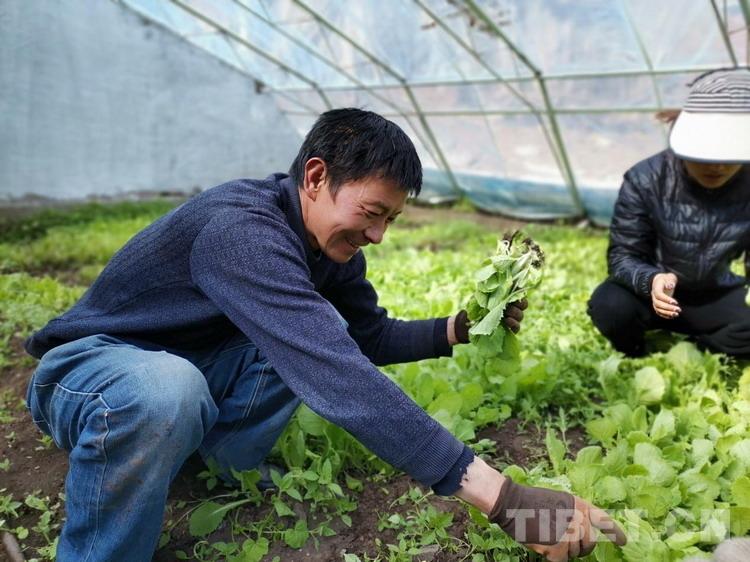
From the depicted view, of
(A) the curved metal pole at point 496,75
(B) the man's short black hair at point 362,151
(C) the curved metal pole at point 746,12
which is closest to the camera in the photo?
(B) the man's short black hair at point 362,151

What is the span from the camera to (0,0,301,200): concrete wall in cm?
693

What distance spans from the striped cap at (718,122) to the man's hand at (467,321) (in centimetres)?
109

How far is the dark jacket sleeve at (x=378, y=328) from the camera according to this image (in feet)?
6.38

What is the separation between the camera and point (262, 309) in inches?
53.6

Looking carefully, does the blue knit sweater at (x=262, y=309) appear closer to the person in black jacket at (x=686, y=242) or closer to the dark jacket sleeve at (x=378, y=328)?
the dark jacket sleeve at (x=378, y=328)

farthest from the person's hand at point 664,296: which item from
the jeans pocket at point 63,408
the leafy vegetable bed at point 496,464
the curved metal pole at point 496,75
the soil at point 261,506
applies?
the curved metal pole at point 496,75

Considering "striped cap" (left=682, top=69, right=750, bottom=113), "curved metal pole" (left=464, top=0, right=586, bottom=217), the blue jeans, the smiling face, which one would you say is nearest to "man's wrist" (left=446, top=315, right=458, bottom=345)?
the smiling face

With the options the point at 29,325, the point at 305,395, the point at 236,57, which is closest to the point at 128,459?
the point at 305,395

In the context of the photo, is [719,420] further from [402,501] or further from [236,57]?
[236,57]

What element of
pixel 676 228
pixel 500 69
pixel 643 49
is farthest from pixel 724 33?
pixel 676 228

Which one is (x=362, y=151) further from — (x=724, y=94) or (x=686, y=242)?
(x=686, y=242)

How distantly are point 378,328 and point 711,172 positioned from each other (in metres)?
1.46

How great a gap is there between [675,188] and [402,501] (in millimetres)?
1702

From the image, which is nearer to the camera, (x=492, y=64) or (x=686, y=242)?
(x=686, y=242)
